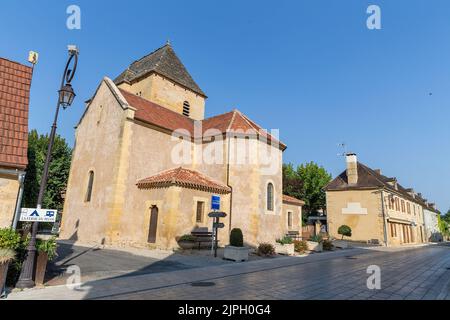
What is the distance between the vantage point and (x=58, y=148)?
81.1 ft

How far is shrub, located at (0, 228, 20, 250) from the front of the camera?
6.62 meters

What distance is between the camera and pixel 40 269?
7539 mm

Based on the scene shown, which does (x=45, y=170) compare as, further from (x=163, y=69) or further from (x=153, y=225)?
(x=163, y=69)

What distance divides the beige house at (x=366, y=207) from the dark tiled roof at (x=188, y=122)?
1633 cm

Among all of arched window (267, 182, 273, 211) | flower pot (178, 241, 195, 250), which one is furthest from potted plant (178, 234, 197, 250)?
arched window (267, 182, 273, 211)

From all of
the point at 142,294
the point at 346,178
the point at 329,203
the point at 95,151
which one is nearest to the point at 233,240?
the point at 142,294

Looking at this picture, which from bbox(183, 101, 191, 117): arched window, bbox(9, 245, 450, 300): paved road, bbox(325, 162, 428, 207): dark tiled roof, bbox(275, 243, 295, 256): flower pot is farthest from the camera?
bbox(325, 162, 428, 207): dark tiled roof

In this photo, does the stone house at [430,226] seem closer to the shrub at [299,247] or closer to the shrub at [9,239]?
the shrub at [299,247]

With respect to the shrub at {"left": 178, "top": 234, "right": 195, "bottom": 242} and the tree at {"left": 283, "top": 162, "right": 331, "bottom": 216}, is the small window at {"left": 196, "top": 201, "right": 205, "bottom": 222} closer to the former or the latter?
the shrub at {"left": 178, "top": 234, "right": 195, "bottom": 242}

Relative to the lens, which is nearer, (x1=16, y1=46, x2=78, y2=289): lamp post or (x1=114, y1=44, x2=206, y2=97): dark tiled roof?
(x1=16, y1=46, x2=78, y2=289): lamp post

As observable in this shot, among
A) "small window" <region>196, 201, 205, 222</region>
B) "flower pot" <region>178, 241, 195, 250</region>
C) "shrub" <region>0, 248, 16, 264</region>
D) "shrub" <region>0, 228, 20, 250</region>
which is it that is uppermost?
"small window" <region>196, 201, 205, 222</region>

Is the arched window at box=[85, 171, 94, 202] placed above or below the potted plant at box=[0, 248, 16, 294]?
above
